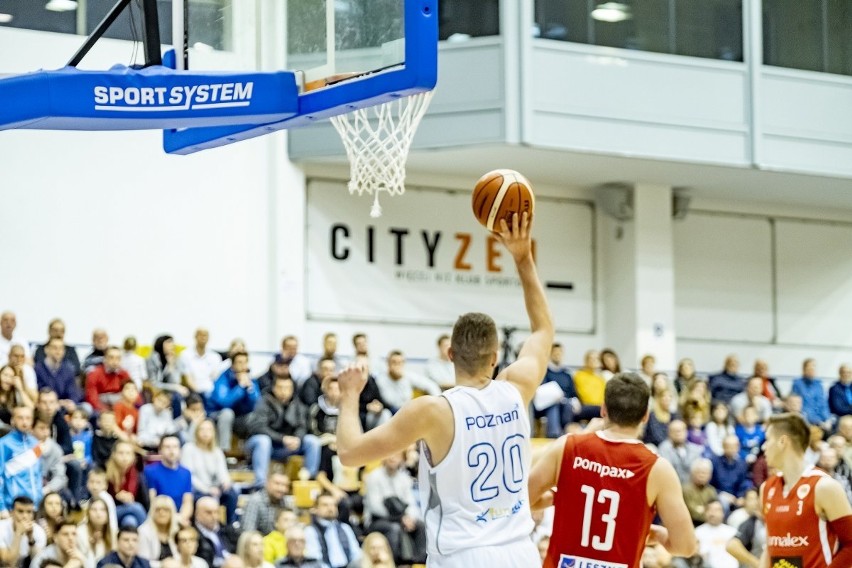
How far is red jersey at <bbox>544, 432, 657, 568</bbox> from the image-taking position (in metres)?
6.14

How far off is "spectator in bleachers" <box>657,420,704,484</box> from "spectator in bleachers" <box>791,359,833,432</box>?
383 cm

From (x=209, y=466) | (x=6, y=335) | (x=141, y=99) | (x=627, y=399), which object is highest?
(x=141, y=99)

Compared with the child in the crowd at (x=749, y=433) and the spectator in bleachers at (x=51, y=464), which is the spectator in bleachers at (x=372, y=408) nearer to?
the spectator in bleachers at (x=51, y=464)

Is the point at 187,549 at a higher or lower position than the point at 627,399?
lower

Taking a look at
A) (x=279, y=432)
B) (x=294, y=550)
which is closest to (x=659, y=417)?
(x=279, y=432)

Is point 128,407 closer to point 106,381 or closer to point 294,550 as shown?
point 106,381

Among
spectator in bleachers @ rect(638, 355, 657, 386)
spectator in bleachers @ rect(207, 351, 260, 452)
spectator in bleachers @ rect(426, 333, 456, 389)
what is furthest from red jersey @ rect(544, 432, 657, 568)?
spectator in bleachers @ rect(638, 355, 657, 386)

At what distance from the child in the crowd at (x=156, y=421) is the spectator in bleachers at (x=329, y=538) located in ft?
6.03

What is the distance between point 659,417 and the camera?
1795 cm

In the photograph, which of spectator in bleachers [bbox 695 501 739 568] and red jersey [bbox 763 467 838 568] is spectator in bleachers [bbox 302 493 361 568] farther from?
red jersey [bbox 763 467 838 568]

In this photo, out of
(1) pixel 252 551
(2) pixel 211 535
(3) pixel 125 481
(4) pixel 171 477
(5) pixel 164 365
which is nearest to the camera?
(1) pixel 252 551

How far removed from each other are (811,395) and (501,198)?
51.5 ft

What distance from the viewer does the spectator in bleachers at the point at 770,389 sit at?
19719 mm

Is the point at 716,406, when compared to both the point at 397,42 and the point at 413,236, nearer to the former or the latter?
the point at 413,236
